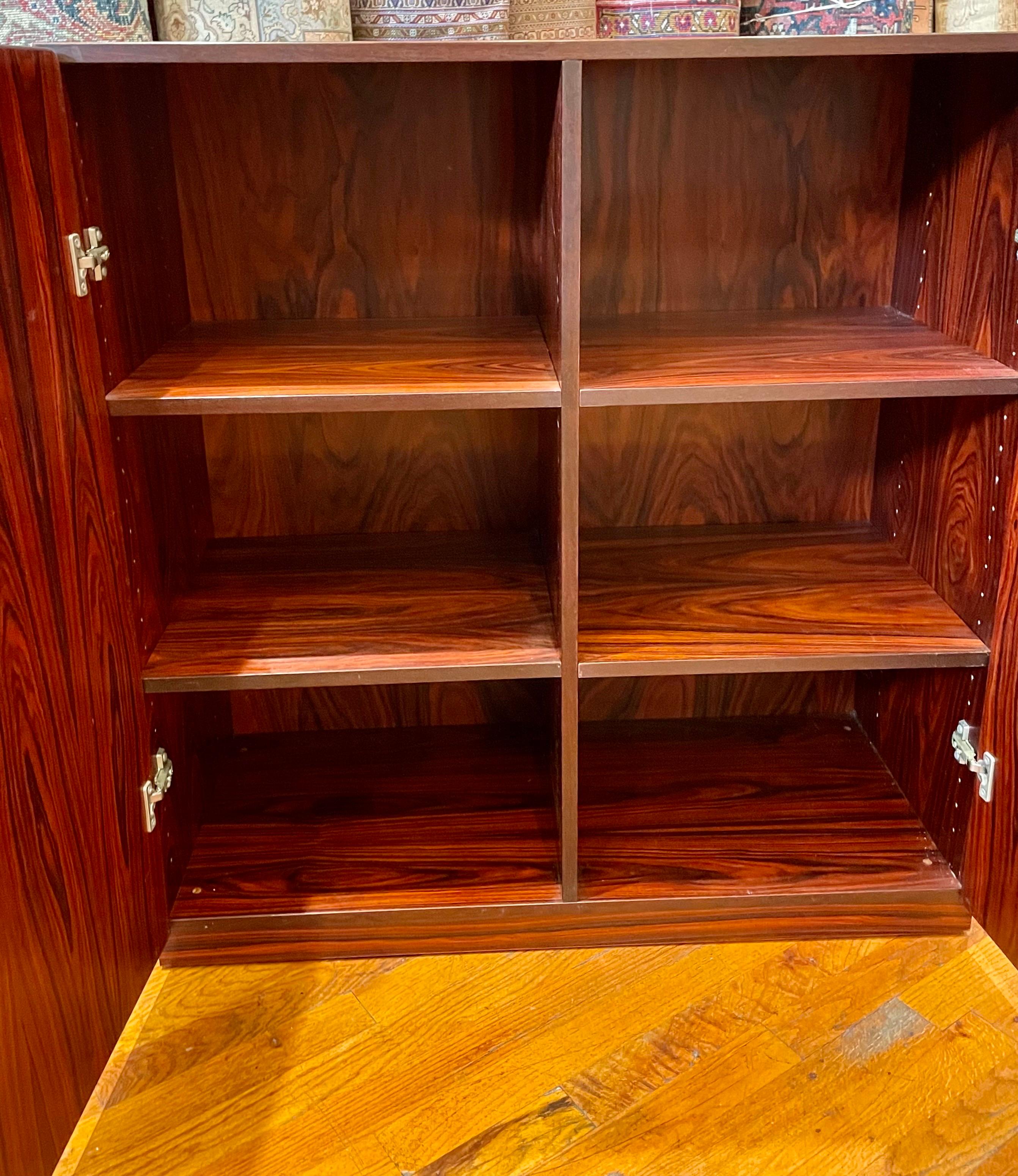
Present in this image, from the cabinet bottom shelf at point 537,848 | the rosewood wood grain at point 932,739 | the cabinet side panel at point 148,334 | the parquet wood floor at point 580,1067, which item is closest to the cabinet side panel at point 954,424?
the rosewood wood grain at point 932,739

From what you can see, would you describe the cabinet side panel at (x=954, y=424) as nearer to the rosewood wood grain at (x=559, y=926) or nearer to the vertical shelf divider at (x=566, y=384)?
the rosewood wood grain at (x=559, y=926)

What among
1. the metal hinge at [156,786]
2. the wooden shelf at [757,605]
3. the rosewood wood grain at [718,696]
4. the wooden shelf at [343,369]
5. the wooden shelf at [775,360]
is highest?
the wooden shelf at [343,369]

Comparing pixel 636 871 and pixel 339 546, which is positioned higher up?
pixel 339 546

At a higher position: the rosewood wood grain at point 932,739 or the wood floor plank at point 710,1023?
the rosewood wood grain at point 932,739

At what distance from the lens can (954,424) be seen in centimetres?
160

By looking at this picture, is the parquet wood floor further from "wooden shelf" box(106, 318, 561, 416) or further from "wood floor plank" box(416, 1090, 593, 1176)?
"wooden shelf" box(106, 318, 561, 416)

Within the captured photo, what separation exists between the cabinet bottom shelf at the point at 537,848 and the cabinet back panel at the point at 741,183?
28.9 inches

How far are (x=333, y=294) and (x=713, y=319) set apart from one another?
0.56 m

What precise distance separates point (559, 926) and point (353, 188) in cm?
109

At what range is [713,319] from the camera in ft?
5.69

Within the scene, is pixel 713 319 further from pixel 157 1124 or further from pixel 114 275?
pixel 157 1124

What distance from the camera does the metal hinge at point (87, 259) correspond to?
4.19 ft

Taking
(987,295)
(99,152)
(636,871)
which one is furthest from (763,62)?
(636,871)

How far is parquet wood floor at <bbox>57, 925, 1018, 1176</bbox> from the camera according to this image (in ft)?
4.36
